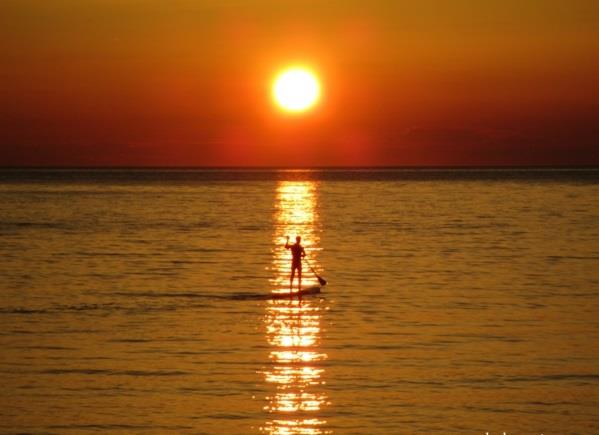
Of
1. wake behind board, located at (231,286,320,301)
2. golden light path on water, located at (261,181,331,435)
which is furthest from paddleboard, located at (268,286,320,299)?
golden light path on water, located at (261,181,331,435)

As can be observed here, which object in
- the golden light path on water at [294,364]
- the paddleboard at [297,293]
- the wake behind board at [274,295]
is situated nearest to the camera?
the golden light path on water at [294,364]

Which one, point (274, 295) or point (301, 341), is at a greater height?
point (274, 295)

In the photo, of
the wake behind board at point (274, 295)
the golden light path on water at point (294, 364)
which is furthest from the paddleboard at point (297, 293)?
the golden light path on water at point (294, 364)

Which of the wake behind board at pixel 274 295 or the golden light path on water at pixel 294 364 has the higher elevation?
the wake behind board at pixel 274 295

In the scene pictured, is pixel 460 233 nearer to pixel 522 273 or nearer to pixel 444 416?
pixel 522 273

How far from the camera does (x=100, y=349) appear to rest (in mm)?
23484

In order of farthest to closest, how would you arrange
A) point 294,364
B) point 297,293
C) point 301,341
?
point 297,293 → point 301,341 → point 294,364

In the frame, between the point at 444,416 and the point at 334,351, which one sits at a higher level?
the point at 334,351

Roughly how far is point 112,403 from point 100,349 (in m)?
4.90

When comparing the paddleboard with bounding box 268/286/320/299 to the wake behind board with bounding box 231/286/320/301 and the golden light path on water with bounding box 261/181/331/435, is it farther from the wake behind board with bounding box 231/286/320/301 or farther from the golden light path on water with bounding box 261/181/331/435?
the golden light path on water with bounding box 261/181/331/435

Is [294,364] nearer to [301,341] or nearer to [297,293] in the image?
[301,341]

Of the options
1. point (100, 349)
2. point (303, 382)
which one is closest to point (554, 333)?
point (303, 382)

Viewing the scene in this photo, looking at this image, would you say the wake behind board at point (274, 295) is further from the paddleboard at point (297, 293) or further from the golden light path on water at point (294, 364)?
the golden light path on water at point (294, 364)

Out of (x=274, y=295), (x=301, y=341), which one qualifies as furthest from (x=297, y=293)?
(x=301, y=341)
